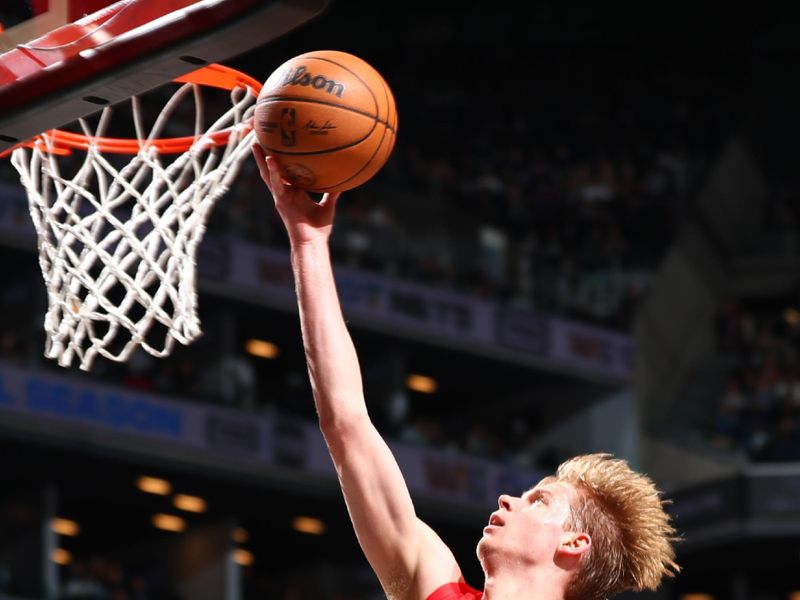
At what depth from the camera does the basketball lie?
369 centimetres

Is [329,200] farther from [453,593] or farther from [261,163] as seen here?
[453,593]

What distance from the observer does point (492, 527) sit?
3459 mm

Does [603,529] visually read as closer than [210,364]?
Yes

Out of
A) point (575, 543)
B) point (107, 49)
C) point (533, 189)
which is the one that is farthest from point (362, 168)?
point (533, 189)

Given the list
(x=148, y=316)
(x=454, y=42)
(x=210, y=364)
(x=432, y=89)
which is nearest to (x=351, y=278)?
(x=210, y=364)

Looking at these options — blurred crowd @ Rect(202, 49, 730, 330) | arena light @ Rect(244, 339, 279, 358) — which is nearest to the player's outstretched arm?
blurred crowd @ Rect(202, 49, 730, 330)

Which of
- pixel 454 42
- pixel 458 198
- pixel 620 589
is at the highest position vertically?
pixel 454 42

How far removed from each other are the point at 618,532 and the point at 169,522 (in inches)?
672

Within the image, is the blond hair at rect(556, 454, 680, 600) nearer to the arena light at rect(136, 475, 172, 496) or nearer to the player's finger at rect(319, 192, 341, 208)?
the player's finger at rect(319, 192, 341, 208)

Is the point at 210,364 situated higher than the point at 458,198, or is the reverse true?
the point at 458,198

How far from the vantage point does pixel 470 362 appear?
21422 millimetres

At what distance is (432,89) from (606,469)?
23398mm

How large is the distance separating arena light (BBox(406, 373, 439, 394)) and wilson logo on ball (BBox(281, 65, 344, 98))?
60.6ft

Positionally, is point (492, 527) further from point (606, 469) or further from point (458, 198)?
point (458, 198)
